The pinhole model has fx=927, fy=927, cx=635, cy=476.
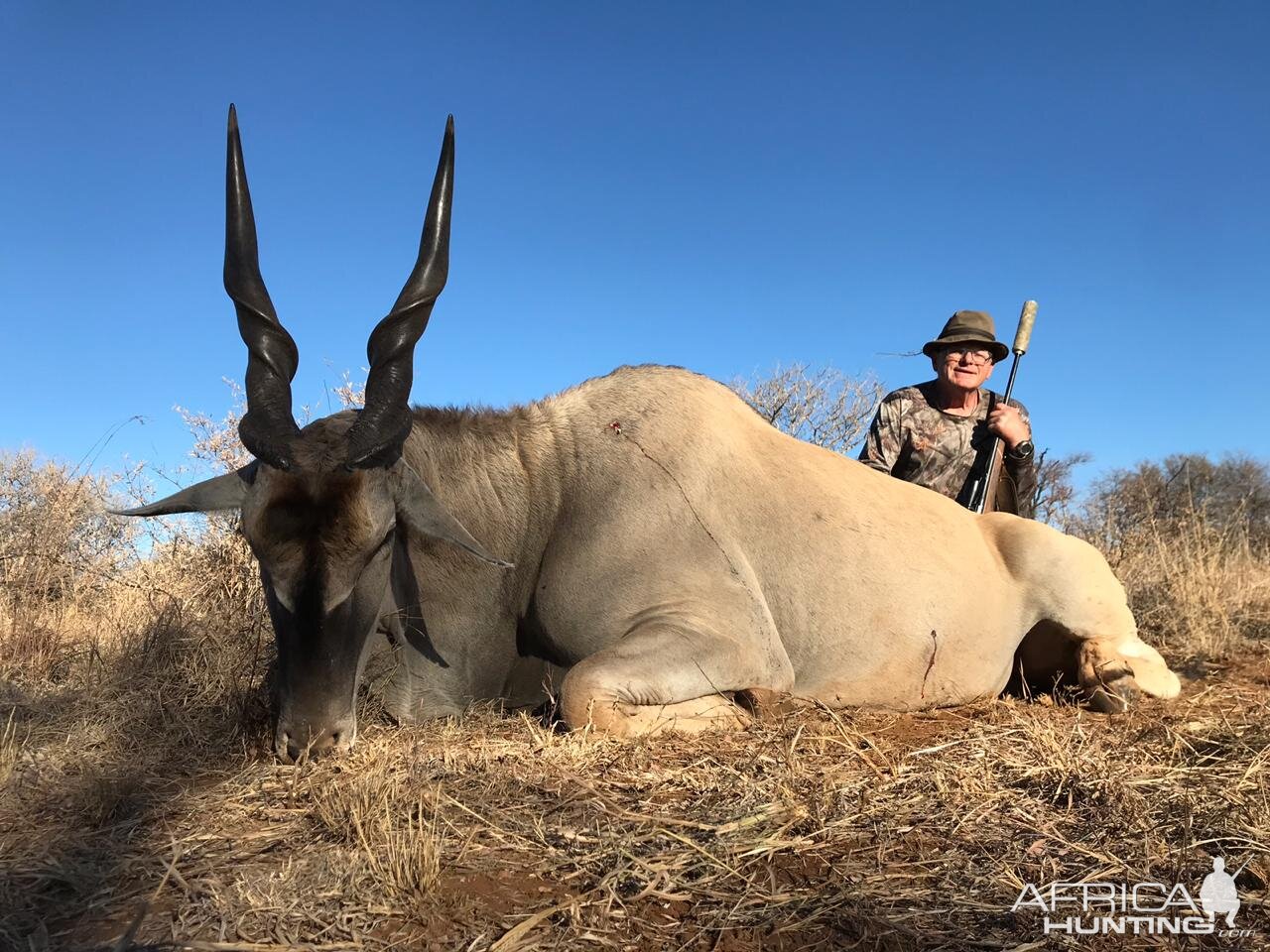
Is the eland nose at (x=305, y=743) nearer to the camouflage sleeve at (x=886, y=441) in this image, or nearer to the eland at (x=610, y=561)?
the eland at (x=610, y=561)

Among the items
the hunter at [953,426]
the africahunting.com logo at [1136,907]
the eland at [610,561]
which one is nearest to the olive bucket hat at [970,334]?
the hunter at [953,426]

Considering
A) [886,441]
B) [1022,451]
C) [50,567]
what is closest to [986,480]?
[1022,451]

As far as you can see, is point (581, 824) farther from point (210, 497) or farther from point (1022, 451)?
point (1022, 451)

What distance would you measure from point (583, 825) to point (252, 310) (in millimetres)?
2524

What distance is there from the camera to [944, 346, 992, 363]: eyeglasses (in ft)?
22.6

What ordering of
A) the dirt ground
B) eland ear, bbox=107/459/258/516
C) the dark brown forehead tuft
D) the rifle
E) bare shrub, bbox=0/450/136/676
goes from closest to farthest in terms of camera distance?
the dirt ground, the dark brown forehead tuft, eland ear, bbox=107/459/258/516, bare shrub, bbox=0/450/136/676, the rifle

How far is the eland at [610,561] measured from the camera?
10.9 feet

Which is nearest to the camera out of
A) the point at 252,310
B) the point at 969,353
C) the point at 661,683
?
the point at 661,683

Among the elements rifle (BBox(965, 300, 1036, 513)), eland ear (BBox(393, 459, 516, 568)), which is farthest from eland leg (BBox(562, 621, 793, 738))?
rifle (BBox(965, 300, 1036, 513))

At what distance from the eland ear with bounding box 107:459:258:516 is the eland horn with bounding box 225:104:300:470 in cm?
26

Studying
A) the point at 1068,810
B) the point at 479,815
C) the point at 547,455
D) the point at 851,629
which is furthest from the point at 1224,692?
the point at 479,815

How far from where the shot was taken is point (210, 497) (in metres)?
3.62

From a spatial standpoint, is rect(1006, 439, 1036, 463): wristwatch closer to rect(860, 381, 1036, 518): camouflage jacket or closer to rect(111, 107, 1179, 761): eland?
rect(860, 381, 1036, 518): camouflage jacket

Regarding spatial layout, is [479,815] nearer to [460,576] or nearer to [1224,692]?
[460,576]
